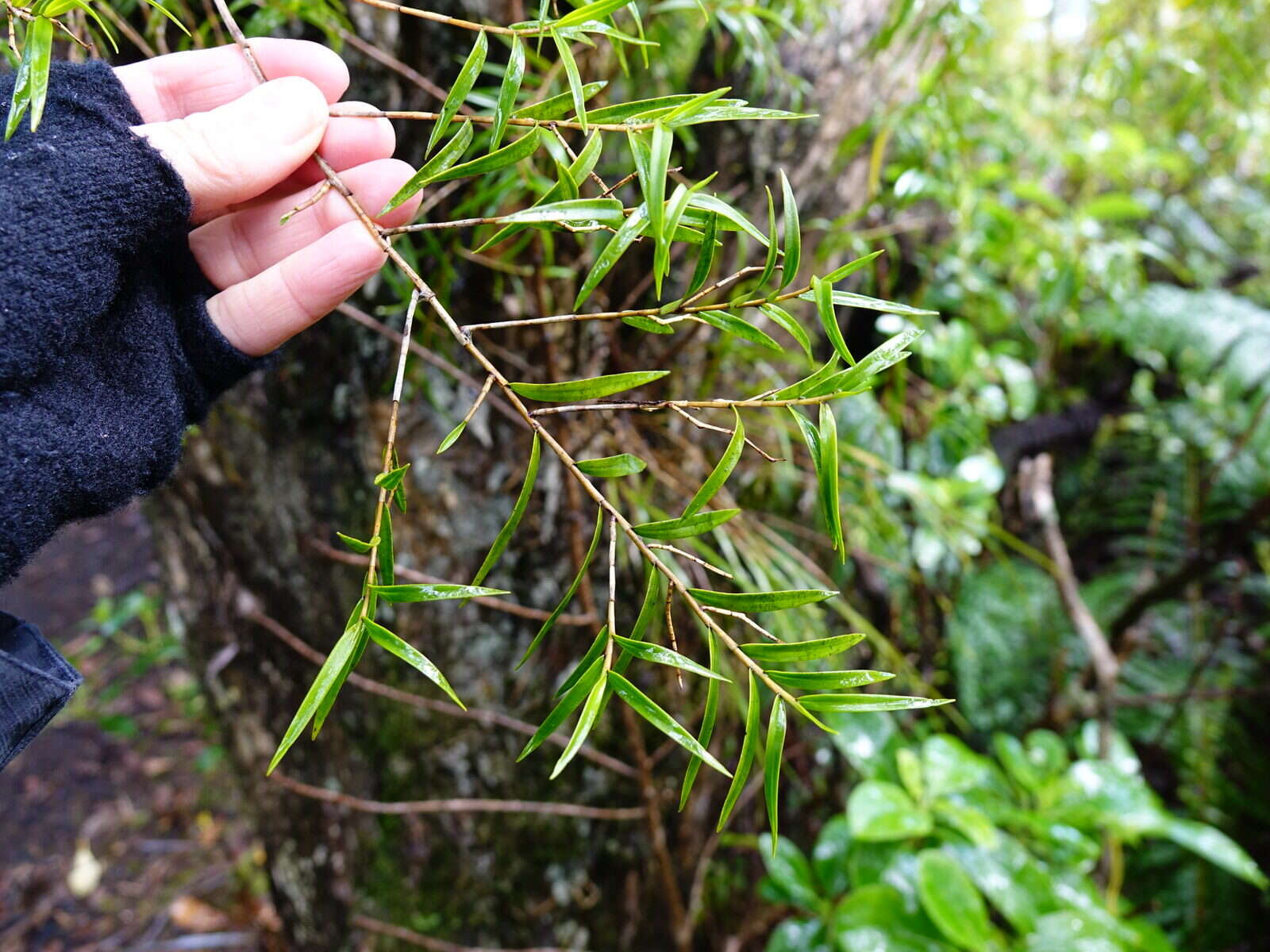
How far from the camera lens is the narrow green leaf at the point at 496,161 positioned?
1.31 ft

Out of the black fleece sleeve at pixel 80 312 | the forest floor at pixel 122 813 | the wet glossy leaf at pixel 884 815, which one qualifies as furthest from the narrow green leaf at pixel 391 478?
the forest floor at pixel 122 813

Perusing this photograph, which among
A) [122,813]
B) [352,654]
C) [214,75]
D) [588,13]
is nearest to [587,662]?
[352,654]

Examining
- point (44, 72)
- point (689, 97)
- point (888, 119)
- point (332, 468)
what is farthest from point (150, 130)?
point (888, 119)

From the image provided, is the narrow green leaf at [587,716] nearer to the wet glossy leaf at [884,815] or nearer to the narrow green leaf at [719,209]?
the narrow green leaf at [719,209]

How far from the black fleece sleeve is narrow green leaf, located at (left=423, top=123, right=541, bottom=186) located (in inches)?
11.0

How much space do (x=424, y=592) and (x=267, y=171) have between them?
349 mm

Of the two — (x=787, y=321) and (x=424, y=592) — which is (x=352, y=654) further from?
(x=787, y=321)

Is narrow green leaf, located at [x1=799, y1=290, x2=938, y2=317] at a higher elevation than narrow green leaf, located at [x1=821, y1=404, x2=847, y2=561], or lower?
higher

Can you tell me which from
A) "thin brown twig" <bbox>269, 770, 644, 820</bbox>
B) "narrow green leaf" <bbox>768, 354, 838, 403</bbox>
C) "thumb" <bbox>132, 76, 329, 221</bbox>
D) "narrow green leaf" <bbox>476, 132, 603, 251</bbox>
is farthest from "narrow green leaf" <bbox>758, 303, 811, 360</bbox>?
"thin brown twig" <bbox>269, 770, 644, 820</bbox>

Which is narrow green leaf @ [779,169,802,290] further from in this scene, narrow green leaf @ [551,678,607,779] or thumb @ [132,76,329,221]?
thumb @ [132,76,329,221]

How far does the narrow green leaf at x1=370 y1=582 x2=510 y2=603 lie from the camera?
39 centimetres

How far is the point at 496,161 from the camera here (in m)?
0.41

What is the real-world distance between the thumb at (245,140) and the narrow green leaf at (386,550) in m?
0.29

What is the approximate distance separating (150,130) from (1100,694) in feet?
5.56
